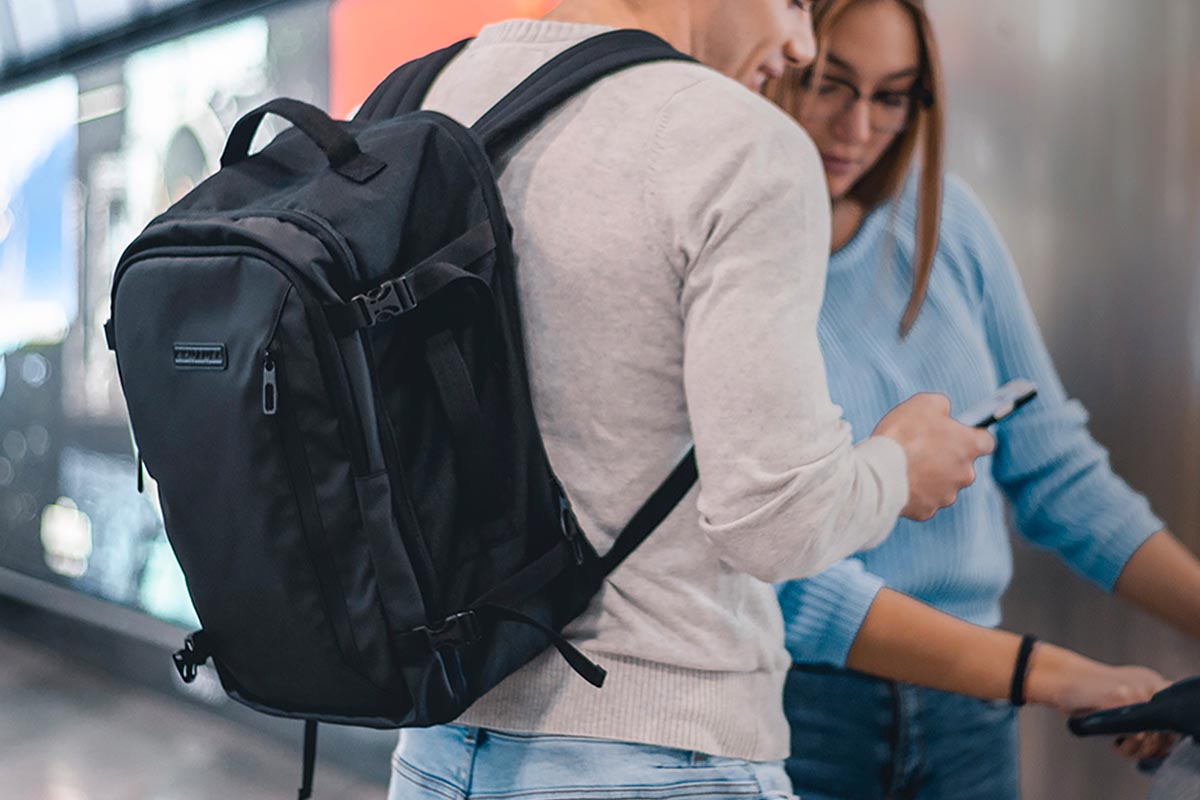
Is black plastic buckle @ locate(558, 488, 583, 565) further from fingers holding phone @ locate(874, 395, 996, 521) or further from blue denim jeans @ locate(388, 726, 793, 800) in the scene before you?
fingers holding phone @ locate(874, 395, 996, 521)

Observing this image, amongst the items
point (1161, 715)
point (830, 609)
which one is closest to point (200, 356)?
point (830, 609)

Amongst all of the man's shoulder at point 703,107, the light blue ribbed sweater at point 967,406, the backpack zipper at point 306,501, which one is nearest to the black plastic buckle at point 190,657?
the backpack zipper at point 306,501

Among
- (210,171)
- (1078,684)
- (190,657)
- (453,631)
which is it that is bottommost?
(210,171)

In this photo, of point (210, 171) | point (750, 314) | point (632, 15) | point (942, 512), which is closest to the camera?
point (750, 314)

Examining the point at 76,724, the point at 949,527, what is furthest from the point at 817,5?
the point at 76,724

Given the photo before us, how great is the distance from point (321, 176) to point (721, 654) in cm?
50

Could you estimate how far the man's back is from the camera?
81 cm

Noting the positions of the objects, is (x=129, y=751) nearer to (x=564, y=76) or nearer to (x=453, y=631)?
(x=453, y=631)

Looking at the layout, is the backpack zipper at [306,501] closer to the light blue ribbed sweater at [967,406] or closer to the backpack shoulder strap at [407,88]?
the backpack shoulder strap at [407,88]

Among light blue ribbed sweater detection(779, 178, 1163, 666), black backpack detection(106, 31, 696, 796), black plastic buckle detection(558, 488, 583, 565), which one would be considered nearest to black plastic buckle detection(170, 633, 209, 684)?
black backpack detection(106, 31, 696, 796)

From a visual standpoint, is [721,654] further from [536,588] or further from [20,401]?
[20,401]

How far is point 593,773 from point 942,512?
0.77 m

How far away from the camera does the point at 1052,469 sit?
1491 millimetres

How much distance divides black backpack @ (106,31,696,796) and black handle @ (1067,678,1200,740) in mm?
522
